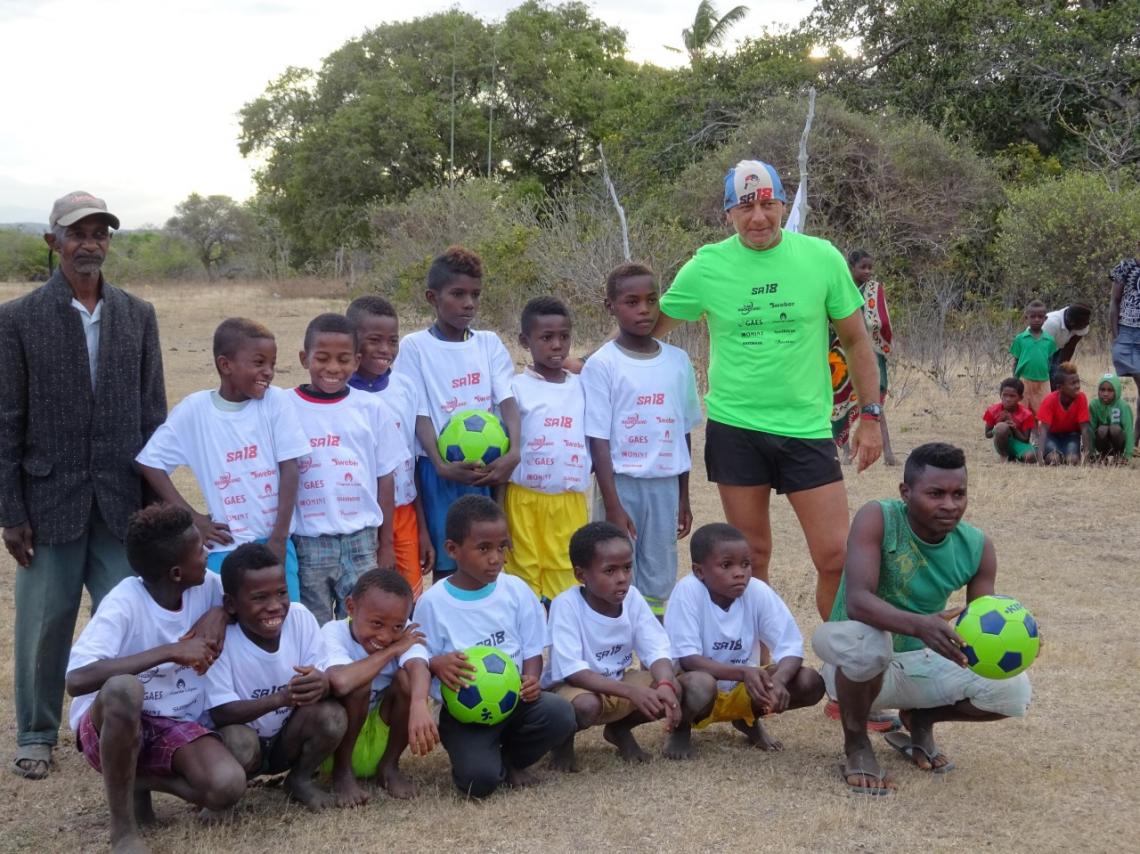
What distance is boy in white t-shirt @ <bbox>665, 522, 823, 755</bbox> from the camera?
13.9ft

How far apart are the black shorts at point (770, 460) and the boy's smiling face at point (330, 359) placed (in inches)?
57.3

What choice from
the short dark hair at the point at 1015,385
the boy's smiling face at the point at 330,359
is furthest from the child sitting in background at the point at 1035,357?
the boy's smiling face at the point at 330,359

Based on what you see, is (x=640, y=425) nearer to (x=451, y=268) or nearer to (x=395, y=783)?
(x=451, y=268)

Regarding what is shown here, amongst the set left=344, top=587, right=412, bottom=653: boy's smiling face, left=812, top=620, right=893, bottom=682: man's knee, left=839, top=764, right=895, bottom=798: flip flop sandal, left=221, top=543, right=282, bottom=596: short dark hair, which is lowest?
left=839, top=764, right=895, bottom=798: flip flop sandal

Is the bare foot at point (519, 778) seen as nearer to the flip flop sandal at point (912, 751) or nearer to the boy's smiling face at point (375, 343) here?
the flip flop sandal at point (912, 751)

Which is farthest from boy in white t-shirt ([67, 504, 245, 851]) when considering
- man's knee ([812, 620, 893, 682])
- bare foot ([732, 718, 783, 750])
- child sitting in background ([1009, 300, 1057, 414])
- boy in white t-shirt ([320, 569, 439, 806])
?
child sitting in background ([1009, 300, 1057, 414])

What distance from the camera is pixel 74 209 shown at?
13.4 ft

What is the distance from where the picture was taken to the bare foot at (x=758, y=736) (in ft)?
14.5

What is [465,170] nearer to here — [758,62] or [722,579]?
[758,62]

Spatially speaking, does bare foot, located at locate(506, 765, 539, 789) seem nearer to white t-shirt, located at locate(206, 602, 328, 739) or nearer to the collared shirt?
white t-shirt, located at locate(206, 602, 328, 739)

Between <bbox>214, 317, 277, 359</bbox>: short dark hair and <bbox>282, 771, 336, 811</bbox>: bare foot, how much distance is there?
147cm

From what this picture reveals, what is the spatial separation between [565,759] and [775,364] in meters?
1.69

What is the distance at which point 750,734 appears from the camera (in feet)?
14.7

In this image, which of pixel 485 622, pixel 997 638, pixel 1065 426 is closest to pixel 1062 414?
pixel 1065 426
